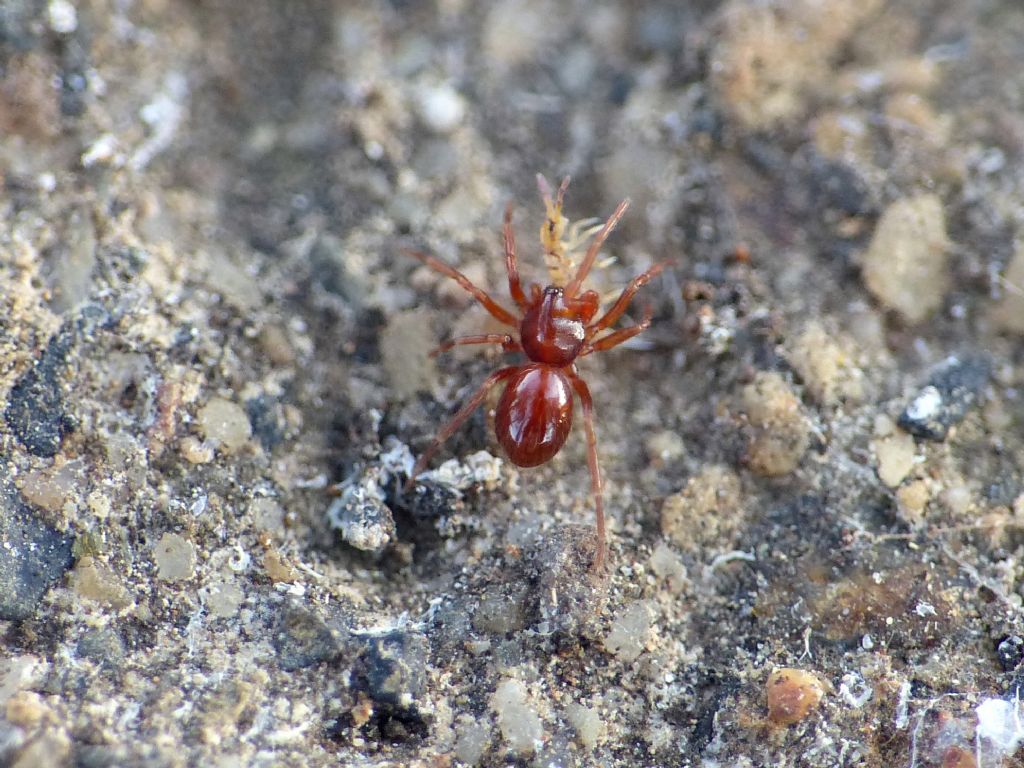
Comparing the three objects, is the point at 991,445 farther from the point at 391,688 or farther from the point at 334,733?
the point at 334,733

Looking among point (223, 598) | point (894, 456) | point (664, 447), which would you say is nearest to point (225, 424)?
point (223, 598)

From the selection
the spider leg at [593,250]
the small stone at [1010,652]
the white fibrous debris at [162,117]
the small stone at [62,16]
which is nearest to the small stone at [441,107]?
the spider leg at [593,250]

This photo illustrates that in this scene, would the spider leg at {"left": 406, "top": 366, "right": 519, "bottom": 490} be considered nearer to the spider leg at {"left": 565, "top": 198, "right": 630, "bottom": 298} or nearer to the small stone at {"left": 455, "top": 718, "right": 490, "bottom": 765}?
the spider leg at {"left": 565, "top": 198, "right": 630, "bottom": 298}

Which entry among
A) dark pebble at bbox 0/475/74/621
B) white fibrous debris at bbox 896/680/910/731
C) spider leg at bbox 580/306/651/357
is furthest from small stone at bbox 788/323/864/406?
dark pebble at bbox 0/475/74/621

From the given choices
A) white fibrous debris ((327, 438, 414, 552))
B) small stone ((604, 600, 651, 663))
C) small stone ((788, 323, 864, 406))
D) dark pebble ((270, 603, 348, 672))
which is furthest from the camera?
small stone ((788, 323, 864, 406))

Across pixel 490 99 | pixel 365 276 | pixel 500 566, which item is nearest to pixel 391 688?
pixel 500 566
